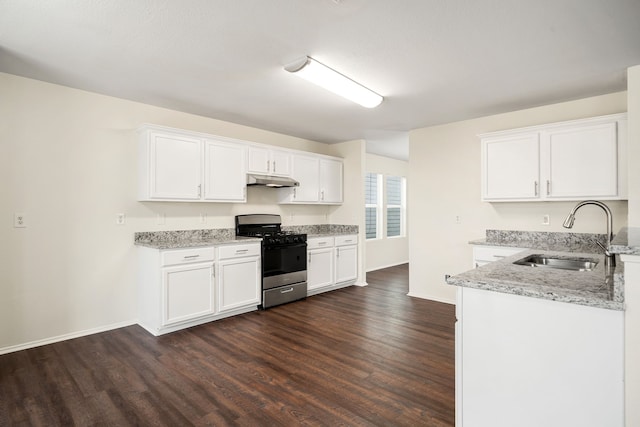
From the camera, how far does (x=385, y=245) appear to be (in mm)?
7273

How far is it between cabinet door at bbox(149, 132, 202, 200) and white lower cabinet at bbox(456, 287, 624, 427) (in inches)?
123

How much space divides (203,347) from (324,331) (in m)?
1.19

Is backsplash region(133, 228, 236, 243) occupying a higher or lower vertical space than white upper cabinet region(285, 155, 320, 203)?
lower

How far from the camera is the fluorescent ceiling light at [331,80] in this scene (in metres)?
2.65

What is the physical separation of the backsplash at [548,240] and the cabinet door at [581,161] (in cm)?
53

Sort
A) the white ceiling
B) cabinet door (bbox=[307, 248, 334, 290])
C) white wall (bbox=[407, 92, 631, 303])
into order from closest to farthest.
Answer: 1. the white ceiling
2. white wall (bbox=[407, 92, 631, 303])
3. cabinet door (bbox=[307, 248, 334, 290])

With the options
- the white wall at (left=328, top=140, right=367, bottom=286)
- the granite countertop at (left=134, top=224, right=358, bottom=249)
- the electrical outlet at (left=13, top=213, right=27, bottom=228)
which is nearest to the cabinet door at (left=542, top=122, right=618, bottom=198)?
the white wall at (left=328, top=140, right=367, bottom=286)

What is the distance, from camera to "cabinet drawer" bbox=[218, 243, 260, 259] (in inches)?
149

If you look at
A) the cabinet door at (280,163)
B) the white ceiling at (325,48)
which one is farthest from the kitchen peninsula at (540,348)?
the cabinet door at (280,163)

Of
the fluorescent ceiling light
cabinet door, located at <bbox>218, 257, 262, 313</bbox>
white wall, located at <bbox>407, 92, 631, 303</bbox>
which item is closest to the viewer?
the fluorescent ceiling light

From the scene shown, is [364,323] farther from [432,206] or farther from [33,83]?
[33,83]

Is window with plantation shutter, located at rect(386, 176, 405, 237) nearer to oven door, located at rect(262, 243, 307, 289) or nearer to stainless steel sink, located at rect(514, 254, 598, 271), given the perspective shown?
oven door, located at rect(262, 243, 307, 289)

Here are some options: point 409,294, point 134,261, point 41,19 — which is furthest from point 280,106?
point 409,294

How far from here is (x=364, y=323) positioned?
143 inches
